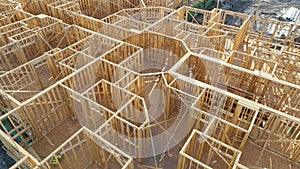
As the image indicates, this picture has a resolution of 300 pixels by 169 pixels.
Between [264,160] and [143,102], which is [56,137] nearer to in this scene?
[143,102]

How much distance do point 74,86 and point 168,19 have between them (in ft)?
24.9

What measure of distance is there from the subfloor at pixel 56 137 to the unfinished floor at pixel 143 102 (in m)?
0.04

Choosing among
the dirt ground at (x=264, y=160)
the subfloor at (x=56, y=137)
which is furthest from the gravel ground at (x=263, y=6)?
the subfloor at (x=56, y=137)

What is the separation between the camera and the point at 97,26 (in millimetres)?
13539

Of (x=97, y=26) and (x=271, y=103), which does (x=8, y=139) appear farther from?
(x=271, y=103)

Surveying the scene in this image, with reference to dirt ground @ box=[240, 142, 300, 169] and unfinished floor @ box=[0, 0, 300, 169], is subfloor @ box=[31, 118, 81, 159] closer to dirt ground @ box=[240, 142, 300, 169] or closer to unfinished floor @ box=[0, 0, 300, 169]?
unfinished floor @ box=[0, 0, 300, 169]

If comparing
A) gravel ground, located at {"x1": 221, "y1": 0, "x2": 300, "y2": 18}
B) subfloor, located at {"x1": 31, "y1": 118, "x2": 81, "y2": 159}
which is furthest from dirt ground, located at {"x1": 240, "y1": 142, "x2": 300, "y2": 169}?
gravel ground, located at {"x1": 221, "y1": 0, "x2": 300, "y2": 18}

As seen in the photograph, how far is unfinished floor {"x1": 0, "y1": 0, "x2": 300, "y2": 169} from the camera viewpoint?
726cm

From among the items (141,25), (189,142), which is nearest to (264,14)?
(141,25)

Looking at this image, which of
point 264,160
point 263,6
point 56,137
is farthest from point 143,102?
point 263,6

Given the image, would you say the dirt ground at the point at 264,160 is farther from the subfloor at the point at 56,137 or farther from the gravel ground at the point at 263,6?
the gravel ground at the point at 263,6

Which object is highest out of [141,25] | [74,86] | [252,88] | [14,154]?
[141,25]

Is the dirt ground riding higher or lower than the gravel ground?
lower

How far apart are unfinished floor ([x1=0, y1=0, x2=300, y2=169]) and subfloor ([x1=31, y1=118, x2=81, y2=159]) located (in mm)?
42
